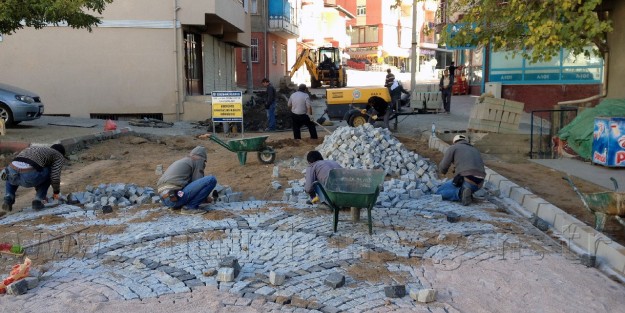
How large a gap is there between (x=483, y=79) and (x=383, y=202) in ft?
67.9

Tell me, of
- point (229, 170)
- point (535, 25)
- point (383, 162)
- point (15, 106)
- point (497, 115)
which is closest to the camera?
point (535, 25)

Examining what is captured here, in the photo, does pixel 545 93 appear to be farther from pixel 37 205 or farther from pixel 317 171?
pixel 37 205

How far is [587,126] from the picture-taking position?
11977mm

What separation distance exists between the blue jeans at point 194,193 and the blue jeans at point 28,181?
194cm

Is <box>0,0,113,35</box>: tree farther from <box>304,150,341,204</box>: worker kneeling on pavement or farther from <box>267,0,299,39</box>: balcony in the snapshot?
<box>267,0,299,39</box>: balcony

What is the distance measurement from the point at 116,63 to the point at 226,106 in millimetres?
7536

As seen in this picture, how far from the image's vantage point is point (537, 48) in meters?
10.2

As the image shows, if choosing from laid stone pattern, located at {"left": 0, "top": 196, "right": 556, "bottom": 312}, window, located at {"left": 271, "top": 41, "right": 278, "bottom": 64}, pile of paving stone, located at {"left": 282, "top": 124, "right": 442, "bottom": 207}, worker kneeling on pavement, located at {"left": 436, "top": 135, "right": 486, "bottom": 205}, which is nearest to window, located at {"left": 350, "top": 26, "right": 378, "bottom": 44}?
window, located at {"left": 271, "top": 41, "right": 278, "bottom": 64}

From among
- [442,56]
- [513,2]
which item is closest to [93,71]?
[513,2]

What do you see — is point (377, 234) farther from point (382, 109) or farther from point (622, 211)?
point (382, 109)

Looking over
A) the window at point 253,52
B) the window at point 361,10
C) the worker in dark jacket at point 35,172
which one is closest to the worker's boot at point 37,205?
the worker in dark jacket at point 35,172

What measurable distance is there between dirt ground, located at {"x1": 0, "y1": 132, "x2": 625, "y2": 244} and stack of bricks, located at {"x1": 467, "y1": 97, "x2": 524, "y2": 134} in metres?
1.62

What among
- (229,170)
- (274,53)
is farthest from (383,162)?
(274,53)

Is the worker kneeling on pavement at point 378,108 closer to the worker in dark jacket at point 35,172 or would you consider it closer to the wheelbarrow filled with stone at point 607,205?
the worker in dark jacket at point 35,172
